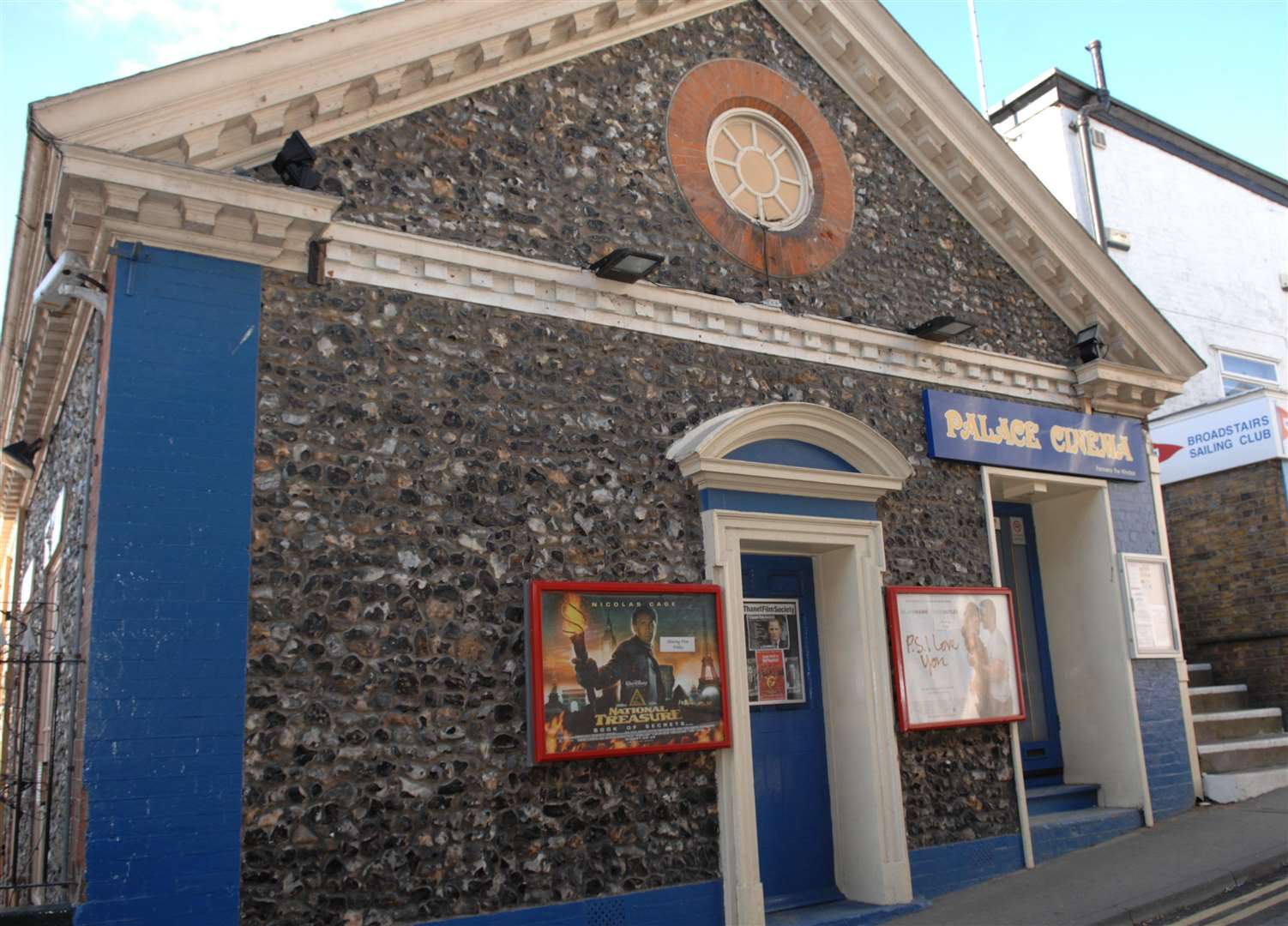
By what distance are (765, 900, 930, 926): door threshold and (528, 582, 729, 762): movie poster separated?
1.45m

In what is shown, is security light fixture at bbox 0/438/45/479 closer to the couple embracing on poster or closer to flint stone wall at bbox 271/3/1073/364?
flint stone wall at bbox 271/3/1073/364

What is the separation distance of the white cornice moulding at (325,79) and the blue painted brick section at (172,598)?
76cm

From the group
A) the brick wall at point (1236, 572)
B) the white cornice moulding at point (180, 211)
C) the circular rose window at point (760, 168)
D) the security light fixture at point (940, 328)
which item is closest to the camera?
the white cornice moulding at point (180, 211)

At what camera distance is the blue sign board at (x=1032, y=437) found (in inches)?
375

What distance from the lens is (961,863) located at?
336 inches

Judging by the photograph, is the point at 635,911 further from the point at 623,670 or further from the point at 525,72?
the point at 525,72

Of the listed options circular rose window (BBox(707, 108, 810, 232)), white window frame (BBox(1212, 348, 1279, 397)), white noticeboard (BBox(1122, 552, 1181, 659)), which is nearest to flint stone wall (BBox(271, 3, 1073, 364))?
circular rose window (BBox(707, 108, 810, 232))

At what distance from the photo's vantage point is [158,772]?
5566mm

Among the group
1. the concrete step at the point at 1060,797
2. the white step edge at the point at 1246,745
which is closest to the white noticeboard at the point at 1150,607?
the white step edge at the point at 1246,745

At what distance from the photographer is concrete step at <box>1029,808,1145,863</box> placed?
9203mm

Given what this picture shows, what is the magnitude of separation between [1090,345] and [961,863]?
533cm

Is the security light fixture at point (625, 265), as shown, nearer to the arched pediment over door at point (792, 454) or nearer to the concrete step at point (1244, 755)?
the arched pediment over door at point (792, 454)

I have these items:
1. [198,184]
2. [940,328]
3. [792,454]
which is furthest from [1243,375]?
[198,184]

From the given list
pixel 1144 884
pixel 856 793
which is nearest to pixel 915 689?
pixel 856 793
